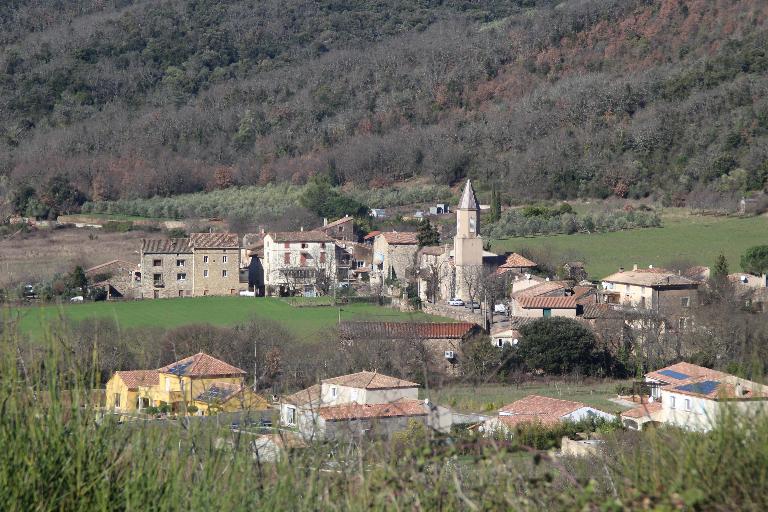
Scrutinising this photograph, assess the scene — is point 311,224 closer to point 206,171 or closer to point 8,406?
point 206,171

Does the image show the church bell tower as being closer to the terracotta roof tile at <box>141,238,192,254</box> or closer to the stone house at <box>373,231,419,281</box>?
the stone house at <box>373,231,419,281</box>

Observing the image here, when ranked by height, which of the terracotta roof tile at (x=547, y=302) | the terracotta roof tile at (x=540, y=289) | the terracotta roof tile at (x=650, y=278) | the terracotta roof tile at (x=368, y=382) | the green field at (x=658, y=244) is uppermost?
the green field at (x=658, y=244)

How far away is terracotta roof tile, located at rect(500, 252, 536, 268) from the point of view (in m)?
36.6

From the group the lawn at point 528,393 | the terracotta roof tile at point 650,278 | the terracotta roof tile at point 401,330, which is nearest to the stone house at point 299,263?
the terracotta roof tile at point 650,278

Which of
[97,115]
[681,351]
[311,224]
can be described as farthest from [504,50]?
[681,351]

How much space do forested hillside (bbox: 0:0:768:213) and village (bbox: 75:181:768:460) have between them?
14872mm

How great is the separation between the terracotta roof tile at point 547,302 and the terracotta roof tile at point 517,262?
4.84m

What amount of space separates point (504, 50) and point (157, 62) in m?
24.4

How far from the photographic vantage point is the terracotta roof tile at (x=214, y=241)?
3922cm

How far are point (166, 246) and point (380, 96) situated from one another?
4309 centimetres

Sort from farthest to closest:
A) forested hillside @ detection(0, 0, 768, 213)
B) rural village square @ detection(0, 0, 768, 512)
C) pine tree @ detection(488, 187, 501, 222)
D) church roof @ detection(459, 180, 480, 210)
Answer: forested hillside @ detection(0, 0, 768, 213) < pine tree @ detection(488, 187, 501, 222) < church roof @ detection(459, 180, 480, 210) < rural village square @ detection(0, 0, 768, 512)

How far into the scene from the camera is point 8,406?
5121mm

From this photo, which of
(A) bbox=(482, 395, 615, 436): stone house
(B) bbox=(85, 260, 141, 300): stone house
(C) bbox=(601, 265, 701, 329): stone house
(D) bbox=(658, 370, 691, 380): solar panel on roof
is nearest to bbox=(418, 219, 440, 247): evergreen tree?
(C) bbox=(601, 265, 701, 329): stone house

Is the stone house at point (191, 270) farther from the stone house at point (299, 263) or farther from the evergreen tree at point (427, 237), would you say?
the evergreen tree at point (427, 237)
